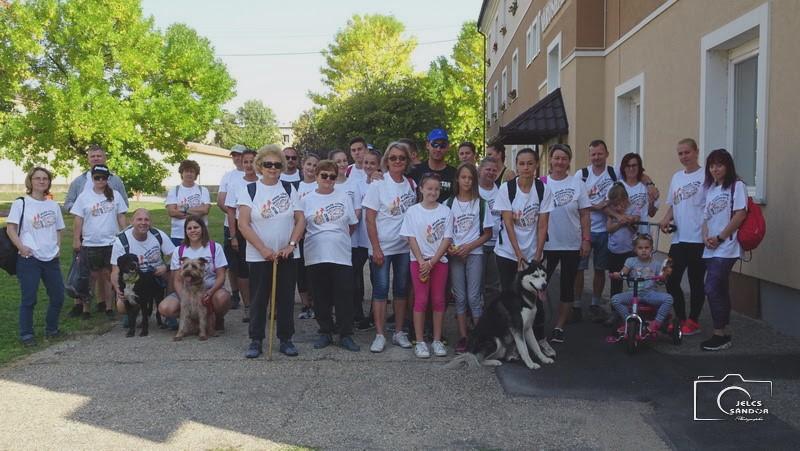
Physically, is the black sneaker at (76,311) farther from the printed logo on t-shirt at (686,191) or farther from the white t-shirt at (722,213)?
the white t-shirt at (722,213)

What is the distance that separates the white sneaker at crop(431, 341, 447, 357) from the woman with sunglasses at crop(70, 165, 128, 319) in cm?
408

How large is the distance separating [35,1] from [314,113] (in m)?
26.0

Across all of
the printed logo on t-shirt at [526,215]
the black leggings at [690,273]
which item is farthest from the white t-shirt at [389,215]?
the black leggings at [690,273]

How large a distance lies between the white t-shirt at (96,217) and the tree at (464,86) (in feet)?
120

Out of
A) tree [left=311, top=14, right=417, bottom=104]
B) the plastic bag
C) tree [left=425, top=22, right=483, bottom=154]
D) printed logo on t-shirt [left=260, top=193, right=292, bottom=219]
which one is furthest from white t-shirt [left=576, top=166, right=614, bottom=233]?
tree [left=311, top=14, right=417, bottom=104]

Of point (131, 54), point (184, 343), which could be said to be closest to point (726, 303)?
point (184, 343)

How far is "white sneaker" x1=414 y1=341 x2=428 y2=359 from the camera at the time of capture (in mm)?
6477

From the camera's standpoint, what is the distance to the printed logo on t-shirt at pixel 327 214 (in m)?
6.70

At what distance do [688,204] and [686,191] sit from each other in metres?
0.13

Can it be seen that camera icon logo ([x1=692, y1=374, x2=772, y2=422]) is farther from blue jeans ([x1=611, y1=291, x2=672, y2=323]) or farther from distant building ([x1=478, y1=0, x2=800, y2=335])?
distant building ([x1=478, y1=0, x2=800, y2=335])

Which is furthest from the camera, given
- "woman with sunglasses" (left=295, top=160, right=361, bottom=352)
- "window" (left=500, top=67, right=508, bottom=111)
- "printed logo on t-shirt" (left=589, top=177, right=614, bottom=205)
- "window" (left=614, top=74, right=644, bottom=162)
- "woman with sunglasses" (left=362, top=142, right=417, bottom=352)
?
"window" (left=500, top=67, right=508, bottom=111)

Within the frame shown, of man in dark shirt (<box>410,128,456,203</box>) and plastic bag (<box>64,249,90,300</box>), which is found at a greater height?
man in dark shirt (<box>410,128,456,203</box>)

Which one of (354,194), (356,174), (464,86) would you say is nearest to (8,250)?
(354,194)

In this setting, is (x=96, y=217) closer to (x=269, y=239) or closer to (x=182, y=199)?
(x=182, y=199)
